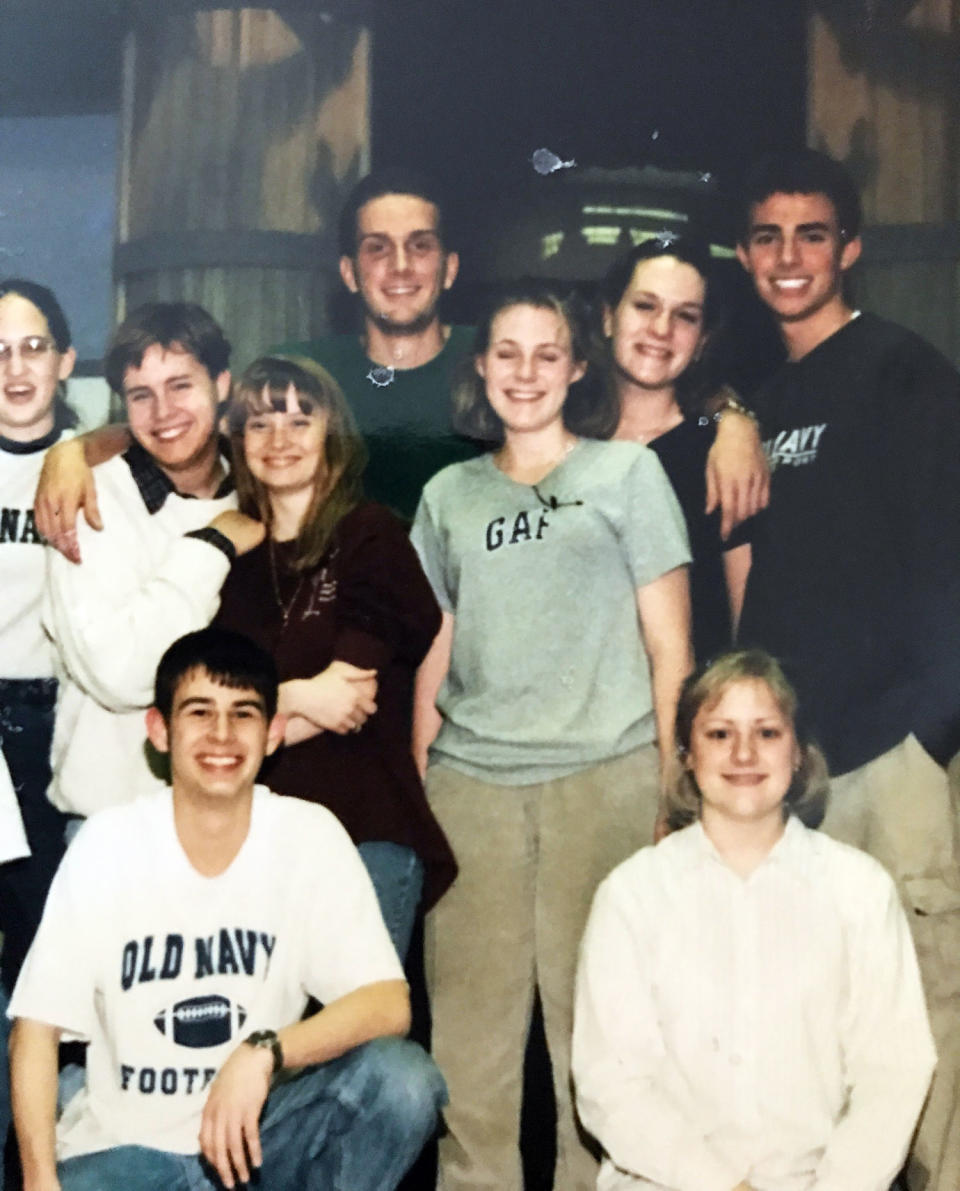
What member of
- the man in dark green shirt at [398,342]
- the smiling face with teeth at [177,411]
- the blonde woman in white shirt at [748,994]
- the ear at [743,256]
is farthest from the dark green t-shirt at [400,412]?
the blonde woman in white shirt at [748,994]

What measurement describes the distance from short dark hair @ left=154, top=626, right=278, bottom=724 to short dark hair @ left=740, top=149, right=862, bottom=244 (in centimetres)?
95

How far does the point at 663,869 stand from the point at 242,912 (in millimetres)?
551

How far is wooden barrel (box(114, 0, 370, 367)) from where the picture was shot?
6.63 ft

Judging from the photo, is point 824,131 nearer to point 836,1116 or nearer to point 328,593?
point 328,593

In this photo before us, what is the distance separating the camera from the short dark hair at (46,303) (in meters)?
2.02

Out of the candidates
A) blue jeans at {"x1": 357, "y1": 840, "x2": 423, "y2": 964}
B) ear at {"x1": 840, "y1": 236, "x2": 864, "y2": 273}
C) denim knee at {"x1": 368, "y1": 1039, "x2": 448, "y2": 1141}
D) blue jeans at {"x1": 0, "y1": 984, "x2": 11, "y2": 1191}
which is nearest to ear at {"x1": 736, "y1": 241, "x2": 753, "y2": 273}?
ear at {"x1": 840, "y1": 236, "x2": 864, "y2": 273}

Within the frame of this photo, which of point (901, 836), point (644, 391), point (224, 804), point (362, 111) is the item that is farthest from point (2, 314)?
point (901, 836)

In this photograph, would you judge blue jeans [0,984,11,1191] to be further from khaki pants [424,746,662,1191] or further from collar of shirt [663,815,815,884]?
collar of shirt [663,815,815,884]

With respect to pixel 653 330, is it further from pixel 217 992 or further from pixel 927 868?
pixel 217 992

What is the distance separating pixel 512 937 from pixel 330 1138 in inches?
14.5

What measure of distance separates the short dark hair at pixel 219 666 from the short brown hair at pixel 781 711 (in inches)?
21.9

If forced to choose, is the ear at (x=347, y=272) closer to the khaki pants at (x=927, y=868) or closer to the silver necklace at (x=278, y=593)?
the silver necklace at (x=278, y=593)

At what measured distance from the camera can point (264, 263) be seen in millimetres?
2023

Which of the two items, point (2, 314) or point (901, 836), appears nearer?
point (901, 836)
